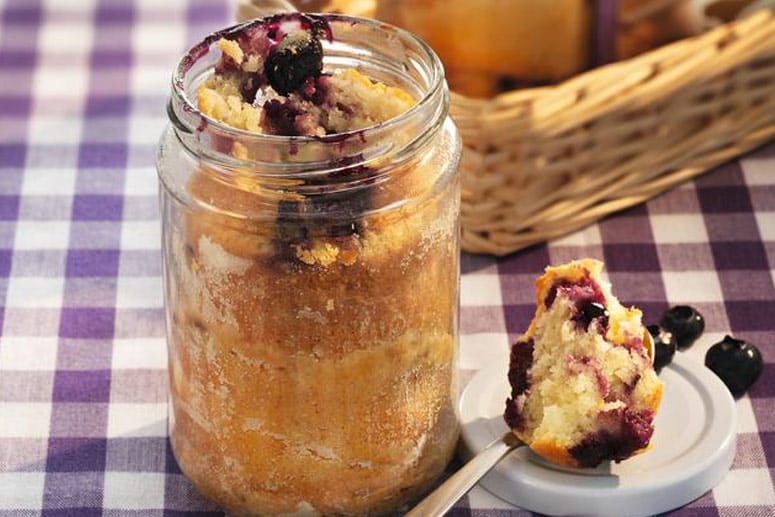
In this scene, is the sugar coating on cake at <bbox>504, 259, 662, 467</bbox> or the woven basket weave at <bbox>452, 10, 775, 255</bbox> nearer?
the sugar coating on cake at <bbox>504, 259, 662, 467</bbox>

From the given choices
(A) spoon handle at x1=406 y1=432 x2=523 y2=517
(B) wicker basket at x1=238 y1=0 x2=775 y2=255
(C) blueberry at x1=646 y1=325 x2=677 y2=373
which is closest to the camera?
(A) spoon handle at x1=406 y1=432 x2=523 y2=517

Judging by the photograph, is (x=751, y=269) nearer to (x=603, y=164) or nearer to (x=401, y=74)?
(x=603, y=164)

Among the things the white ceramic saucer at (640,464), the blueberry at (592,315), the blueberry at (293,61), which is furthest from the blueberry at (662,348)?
the blueberry at (293,61)

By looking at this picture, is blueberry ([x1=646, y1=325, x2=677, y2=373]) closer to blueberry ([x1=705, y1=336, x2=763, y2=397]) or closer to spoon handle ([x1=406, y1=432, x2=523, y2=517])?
blueberry ([x1=705, y1=336, x2=763, y2=397])

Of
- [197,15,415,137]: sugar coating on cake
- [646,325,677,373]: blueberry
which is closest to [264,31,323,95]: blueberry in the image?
[197,15,415,137]: sugar coating on cake

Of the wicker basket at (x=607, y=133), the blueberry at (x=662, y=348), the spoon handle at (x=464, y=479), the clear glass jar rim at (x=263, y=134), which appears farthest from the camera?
the wicker basket at (x=607, y=133)

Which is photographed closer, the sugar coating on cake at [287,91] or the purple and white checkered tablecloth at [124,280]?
the sugar coating on cake at [287,91]

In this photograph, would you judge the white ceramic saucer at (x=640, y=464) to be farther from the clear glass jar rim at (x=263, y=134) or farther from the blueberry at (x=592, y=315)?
the clear glass jar rim at (x=263, y=134)
